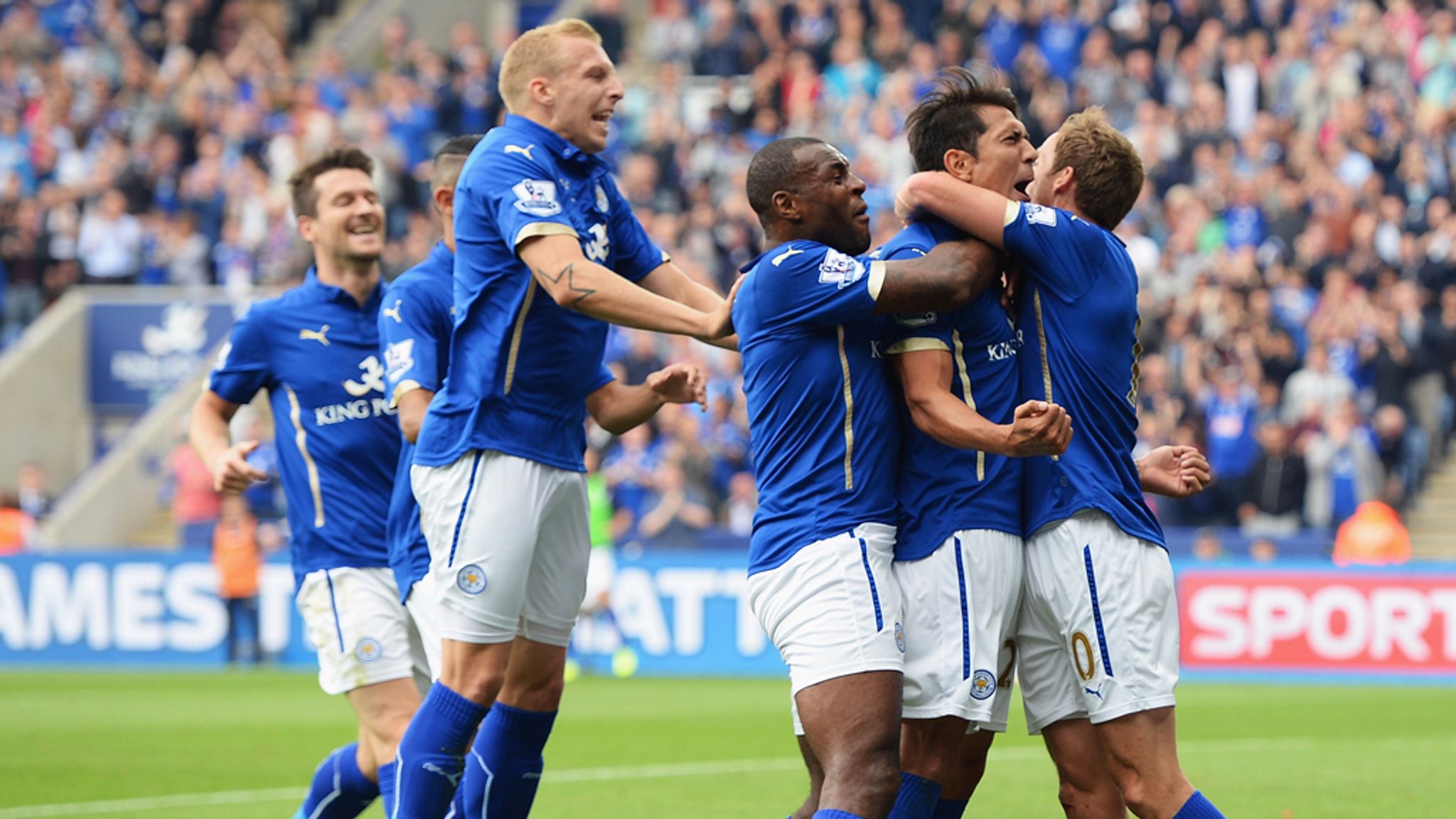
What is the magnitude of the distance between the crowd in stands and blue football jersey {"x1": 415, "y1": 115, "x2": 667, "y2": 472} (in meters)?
13.1

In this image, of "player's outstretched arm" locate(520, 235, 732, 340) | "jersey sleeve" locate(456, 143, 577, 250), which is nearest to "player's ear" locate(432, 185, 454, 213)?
"jersey sleeve" locate(456, 143, 577, 250)

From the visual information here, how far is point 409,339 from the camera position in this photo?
6.94m

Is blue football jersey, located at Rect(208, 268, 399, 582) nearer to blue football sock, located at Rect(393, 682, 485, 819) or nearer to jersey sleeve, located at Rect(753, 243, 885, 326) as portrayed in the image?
blue football sock, located at Rect(393, 682, 485, 819)

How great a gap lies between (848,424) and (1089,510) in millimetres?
→ 739

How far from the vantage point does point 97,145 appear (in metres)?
27.3

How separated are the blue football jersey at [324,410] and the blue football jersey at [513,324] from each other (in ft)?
2.94

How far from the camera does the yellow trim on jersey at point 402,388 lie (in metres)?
6.85

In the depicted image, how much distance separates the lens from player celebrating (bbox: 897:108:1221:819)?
18.2 ft

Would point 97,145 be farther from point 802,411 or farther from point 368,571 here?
point 802,411

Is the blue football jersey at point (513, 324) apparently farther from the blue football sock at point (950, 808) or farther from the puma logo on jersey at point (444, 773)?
the blue football sock at point (950, 808)

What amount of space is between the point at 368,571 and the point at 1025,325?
9.11ft

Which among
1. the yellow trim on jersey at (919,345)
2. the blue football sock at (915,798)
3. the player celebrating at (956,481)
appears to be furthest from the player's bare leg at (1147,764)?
the yellow trim on jersey at (919,345)

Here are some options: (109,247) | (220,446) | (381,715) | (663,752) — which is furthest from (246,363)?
(109,247)

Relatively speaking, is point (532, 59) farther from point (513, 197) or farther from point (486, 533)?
point (486, 533)
